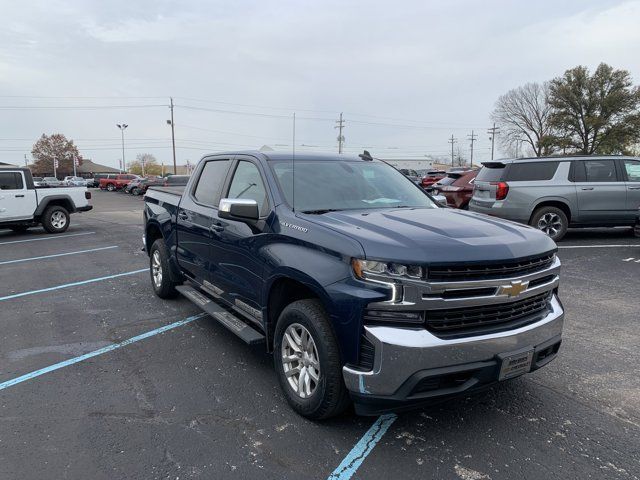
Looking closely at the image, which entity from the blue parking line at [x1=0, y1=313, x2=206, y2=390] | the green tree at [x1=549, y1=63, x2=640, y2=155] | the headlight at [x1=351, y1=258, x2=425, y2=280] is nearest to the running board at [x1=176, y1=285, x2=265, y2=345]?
the blue parking line at [x1=0, y1=313, x2=206, y2=390]

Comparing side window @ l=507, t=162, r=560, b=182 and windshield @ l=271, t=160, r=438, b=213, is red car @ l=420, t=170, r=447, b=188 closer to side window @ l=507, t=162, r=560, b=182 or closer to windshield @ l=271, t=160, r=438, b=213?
side window @ l=507, t=162, r=560, b=182

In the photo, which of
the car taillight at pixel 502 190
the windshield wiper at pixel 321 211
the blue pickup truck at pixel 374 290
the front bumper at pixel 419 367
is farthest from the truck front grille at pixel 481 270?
the car taillight at pixel 502 190

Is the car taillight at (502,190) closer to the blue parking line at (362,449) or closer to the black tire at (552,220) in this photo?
the black tire at (552,220)

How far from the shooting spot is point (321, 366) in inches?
117

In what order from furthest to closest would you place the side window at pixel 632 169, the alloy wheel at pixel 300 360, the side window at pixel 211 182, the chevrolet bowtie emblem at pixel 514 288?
1. the side window at pixel 632 169
2. the side window at pixel 211 182
3. the alloy wheel at pixel 300 360
4. the chevrolet bowtie emblem at pixel 514 288

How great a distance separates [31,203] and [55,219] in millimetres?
857

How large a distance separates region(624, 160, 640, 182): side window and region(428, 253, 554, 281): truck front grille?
350 inches

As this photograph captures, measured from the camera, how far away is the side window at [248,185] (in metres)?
3.95

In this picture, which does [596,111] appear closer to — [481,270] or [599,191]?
[599,191]

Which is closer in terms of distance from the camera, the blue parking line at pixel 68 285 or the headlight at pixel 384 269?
the headlight at pixel 384 269

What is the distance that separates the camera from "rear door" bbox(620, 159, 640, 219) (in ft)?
32.7

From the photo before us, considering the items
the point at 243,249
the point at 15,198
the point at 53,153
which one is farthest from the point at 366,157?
the point at 53,153

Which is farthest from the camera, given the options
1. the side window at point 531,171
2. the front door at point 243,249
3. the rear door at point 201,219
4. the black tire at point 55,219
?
the black tire at point 55,219

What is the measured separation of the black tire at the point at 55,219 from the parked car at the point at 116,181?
3296cm
